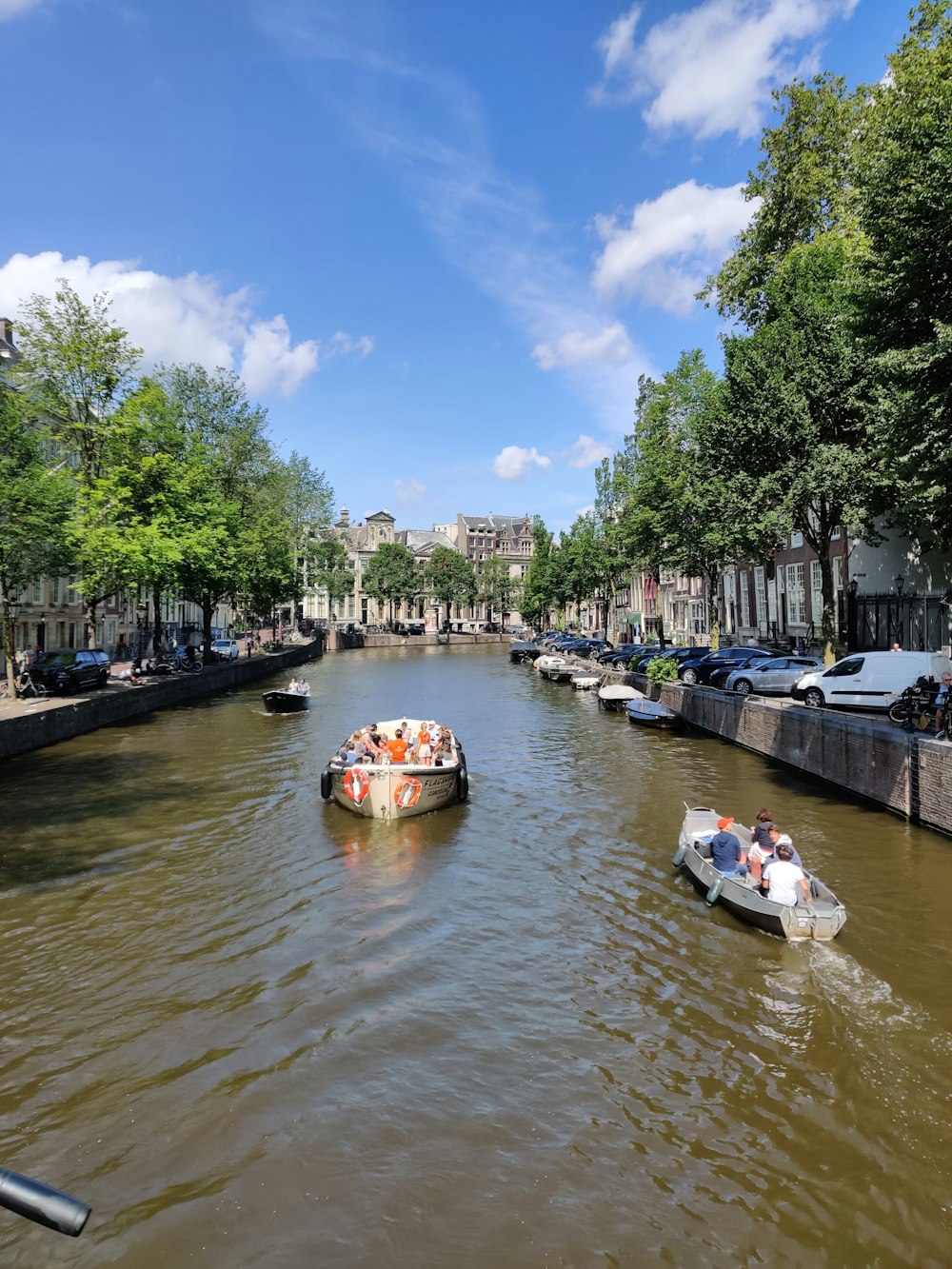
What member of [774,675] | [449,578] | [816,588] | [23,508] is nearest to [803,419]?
[774,675]

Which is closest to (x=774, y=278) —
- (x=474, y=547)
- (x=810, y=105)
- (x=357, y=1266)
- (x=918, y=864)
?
(x=810, y=105)

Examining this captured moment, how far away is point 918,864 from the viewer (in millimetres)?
16109

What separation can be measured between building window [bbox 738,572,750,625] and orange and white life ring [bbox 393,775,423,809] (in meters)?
45.3

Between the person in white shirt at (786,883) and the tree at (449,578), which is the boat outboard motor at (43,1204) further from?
the tree at (449,578)

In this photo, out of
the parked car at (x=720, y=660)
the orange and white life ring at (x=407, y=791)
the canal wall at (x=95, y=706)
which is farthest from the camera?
the parked car at (x=720, y=660)

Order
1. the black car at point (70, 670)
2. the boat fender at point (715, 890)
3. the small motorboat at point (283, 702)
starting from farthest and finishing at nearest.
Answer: the small motorboat at point (283, 702)
the black car at point (70, 670)
the boat fender at point (715, 890)

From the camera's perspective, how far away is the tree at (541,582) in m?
107

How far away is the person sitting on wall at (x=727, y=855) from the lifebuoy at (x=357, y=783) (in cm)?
845

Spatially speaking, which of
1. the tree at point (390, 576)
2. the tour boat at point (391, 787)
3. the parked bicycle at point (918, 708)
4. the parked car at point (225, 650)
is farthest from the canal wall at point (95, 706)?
the tree at point (390, 576)

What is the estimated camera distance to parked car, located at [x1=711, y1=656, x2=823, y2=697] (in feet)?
107

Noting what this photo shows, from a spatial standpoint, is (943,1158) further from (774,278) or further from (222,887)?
(774,278)

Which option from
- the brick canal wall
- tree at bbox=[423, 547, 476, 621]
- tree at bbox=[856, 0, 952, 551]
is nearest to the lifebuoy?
the brick canal wall

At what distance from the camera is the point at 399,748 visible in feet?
72.1

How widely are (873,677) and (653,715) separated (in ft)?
38.1
